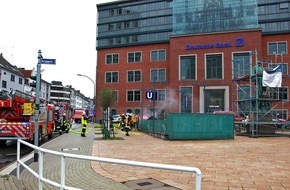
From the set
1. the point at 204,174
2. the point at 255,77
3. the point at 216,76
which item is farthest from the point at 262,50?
the point at 204,174

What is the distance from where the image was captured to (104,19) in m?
80.4

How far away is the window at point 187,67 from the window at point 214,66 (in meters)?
2.54

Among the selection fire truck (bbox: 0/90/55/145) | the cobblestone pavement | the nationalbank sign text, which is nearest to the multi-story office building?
the nationalbank sign text

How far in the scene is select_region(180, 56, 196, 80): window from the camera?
6188 centimetres

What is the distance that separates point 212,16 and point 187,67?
1097cm

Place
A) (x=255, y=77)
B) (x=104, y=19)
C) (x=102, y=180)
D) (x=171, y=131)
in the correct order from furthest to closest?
(x=104, y=19)
(x=255, y=77)
(x=171, y=131)
(x=102, y=180)

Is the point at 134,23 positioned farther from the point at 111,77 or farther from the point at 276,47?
the point at 276,47

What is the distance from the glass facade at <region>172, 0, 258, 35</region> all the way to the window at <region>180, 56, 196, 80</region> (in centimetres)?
573

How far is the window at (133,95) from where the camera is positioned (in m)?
70.8

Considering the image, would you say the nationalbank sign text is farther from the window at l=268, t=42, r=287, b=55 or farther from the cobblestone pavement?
the cobblestone pavement

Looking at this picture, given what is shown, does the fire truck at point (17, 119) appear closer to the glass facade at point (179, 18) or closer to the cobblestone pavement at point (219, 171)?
the cobblestone pavement at point (219, 171)

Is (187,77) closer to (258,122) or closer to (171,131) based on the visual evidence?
(258,122)

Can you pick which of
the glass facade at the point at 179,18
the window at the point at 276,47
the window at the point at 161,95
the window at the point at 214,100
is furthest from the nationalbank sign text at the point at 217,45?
the window at the point at 161,95

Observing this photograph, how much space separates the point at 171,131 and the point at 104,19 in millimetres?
64535
